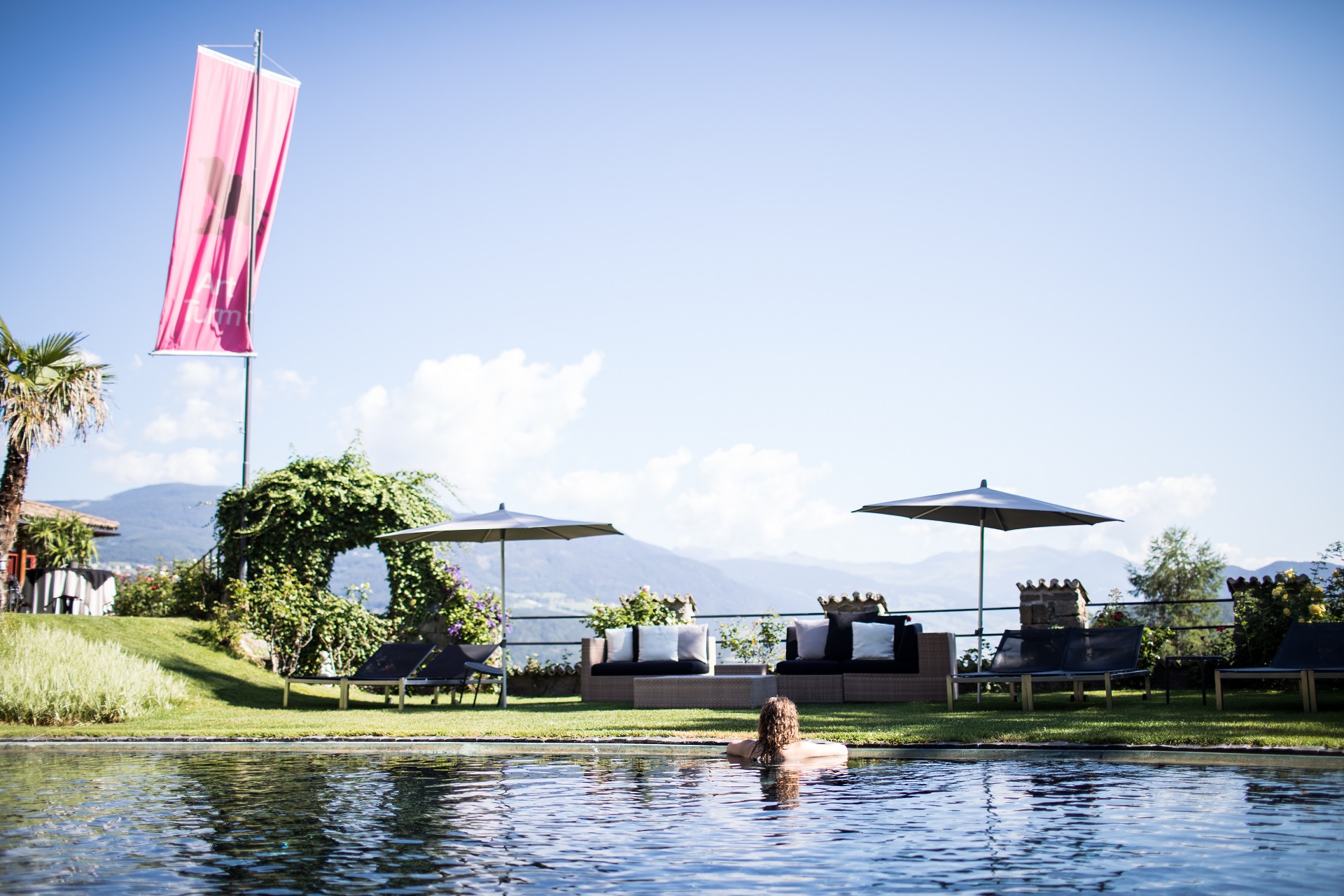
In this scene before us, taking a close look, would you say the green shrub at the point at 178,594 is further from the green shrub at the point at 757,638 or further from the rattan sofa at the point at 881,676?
the rattan sofa at the point at 881,676

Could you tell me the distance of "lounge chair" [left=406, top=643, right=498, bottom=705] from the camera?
11.5 m

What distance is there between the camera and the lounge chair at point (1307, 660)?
8109 mm

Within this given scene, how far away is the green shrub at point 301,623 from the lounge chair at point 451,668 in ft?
7.19

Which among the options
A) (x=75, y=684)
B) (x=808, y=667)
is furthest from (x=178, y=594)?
(x=808, y=667)

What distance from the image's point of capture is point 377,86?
16109mm

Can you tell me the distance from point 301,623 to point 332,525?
167 centimetres

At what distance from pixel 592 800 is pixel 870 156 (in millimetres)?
12759

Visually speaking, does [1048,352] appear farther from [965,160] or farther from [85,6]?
[85,6]

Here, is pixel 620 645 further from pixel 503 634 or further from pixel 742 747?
pixel 742 747

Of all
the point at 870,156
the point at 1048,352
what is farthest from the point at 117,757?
the point at 1048,352

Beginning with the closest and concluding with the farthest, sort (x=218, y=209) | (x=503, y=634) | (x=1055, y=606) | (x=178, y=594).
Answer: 1. (x=1055, y=606)
2. (x=503, y=634)
3. (x=178, y=594)
4. (x=218, y=209)

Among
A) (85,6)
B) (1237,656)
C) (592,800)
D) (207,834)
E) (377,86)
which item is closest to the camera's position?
(207,834)

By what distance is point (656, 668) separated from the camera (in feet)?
38.3

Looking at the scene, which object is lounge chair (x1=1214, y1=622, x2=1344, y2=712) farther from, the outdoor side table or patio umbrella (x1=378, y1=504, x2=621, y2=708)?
patio umbrella (x1=378, y1=504, x2=621, y2=708)
